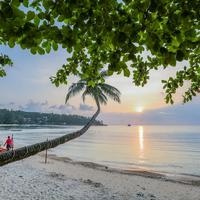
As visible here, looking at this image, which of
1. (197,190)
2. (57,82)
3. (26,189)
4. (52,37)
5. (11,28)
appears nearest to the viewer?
(11,28)

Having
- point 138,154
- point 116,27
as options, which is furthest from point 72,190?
point 138,154

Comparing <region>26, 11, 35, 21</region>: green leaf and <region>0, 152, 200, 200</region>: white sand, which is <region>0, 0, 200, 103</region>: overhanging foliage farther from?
<region>0, 152, 200, 200</region>: white sand

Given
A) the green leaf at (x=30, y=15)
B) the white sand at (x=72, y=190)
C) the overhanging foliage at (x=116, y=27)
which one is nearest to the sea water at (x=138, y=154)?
the white sand at (x=72, y=190)

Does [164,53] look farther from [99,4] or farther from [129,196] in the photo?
[129,196]

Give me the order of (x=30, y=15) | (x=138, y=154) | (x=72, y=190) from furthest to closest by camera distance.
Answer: (x=138, y=154)
(x=72, y=190)
(x=30, y=15)

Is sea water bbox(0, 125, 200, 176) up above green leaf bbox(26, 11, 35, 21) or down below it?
below

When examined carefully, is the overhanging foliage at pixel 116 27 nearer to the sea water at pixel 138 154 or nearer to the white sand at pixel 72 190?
the white sand at pixel 72 190

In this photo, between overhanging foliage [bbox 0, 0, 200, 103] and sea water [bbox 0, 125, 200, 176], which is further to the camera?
sea water [bbox 0, 125, 200, 176]

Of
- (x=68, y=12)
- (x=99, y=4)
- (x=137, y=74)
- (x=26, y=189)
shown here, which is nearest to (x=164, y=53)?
(x=99, y=4)

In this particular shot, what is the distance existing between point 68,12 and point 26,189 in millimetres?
13025

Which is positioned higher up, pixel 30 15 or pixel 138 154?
pixel 30 15

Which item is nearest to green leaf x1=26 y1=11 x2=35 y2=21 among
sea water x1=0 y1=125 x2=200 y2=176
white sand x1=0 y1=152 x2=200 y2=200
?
white sand x1=0 y1=152 x2=200 y2=200

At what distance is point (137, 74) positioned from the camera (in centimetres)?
458

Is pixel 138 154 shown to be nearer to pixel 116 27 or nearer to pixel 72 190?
pixel 72 190
